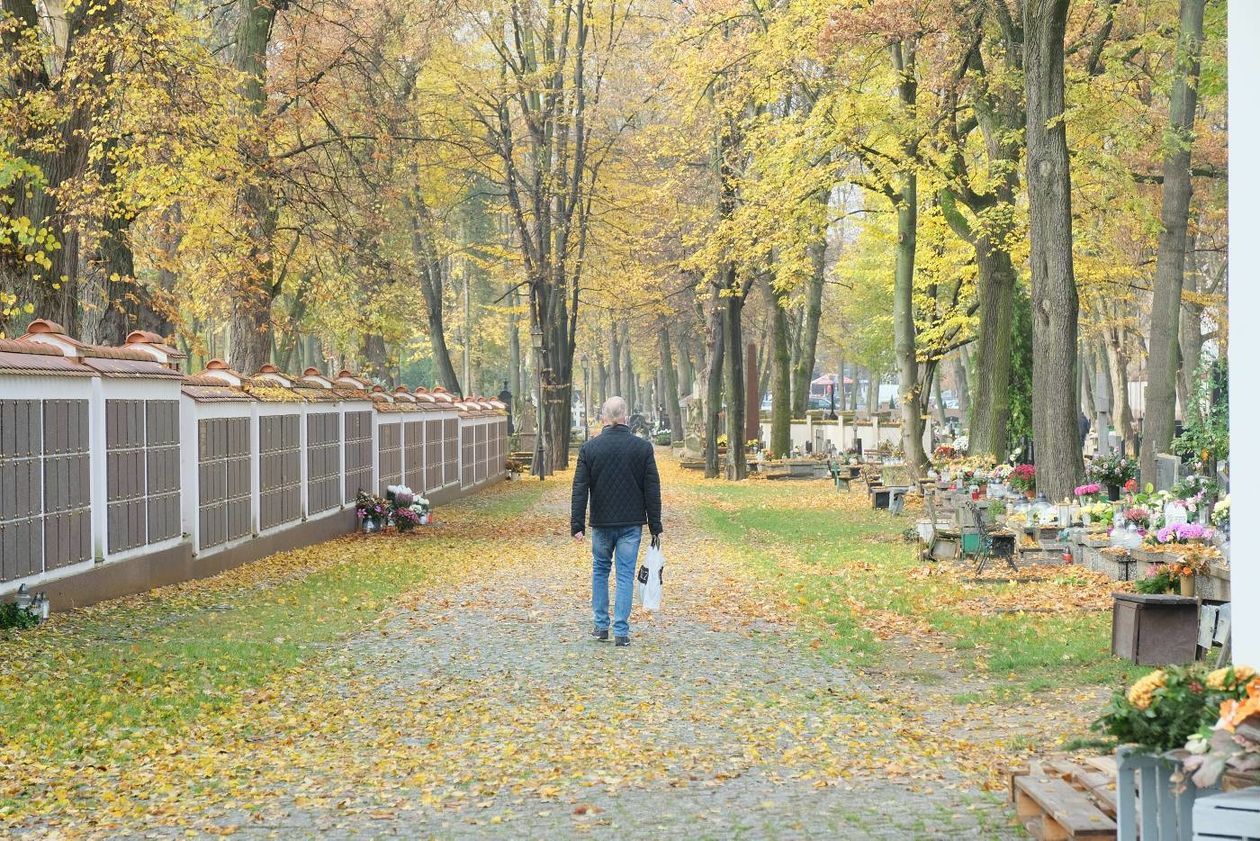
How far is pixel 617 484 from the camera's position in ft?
40.2

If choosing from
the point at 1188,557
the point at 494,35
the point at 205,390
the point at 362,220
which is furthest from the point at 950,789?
the point at 494,35

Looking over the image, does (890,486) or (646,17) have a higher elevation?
(646,17)

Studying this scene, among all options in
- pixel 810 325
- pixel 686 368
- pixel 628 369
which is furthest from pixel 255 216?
pixel 628 369

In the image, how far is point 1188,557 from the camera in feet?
38.7

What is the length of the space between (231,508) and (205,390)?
1.56 metres

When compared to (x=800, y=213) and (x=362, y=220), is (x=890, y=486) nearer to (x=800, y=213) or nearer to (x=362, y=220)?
(x=800, y=213)

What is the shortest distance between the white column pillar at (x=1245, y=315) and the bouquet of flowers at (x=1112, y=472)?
53.8 feet

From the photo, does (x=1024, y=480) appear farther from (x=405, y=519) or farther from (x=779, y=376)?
(x=779, y=376)

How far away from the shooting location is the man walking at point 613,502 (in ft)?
40.0

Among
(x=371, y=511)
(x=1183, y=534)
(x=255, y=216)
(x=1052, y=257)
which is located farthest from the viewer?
(x=371, y=511)

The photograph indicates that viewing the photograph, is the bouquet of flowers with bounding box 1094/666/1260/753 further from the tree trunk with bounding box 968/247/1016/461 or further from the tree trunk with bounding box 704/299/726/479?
the tree trunk with bounding box 704/299/726/479

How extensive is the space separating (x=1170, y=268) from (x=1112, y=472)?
3023 millimetres

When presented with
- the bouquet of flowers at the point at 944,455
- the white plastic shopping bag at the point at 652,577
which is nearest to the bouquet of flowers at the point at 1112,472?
Answer: the bouquet of flowers at the point at 944,455

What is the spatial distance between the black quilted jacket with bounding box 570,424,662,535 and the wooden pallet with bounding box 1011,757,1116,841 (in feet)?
19.0
